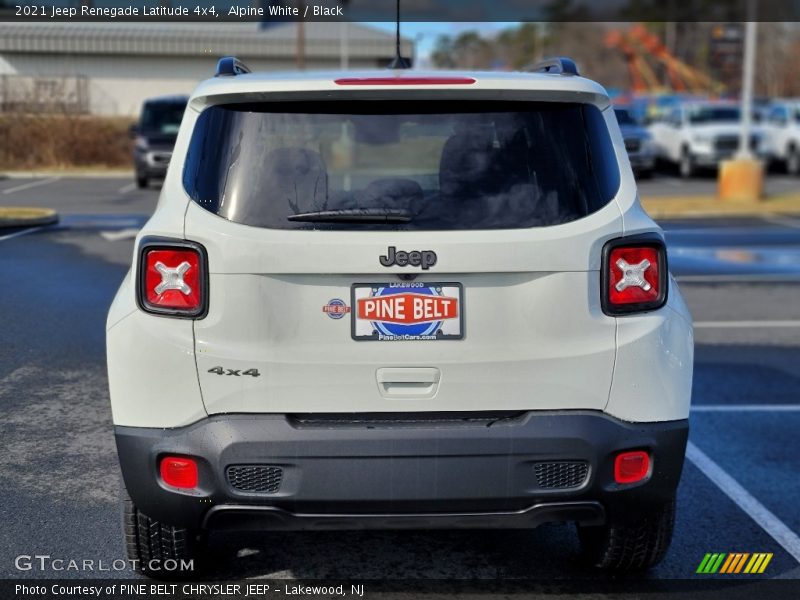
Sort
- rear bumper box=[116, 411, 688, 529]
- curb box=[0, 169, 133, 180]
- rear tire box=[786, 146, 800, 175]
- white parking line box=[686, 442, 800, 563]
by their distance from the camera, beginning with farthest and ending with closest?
rear tire box=[786, 146, 800, 175] < curb box=[0, 169, 133, 180] < white parking line box=[686, 442, 800, 563] < rear bumper box=[116, 411, 688, 529]

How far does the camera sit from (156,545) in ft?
13.3

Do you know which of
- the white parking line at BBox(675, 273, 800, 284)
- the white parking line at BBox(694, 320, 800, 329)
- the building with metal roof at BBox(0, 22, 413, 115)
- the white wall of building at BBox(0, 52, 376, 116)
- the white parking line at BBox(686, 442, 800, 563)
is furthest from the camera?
the white wall of building at BBox(0, 52, 376, 116)

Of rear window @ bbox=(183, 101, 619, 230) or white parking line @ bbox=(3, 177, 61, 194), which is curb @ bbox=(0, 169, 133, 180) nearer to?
white parking line @ bbox=(3, 177, 61, 194)

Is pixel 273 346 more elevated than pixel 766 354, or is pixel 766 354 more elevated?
pixel 273 346

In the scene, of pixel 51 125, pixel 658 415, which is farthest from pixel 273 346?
pixel 51 125

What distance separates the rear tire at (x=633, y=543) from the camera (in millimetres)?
4102

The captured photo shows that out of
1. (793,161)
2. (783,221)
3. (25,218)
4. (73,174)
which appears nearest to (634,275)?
(25,218)

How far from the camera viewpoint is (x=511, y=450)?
11.6 ft

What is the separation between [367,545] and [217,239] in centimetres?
166

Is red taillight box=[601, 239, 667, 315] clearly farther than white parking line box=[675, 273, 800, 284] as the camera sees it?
No

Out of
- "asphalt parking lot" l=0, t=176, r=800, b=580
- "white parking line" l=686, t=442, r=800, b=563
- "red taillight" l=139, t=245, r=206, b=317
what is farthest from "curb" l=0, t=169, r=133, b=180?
"red taillight" l=139, t=245, r=206, b=317

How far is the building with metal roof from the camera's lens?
40.5 m

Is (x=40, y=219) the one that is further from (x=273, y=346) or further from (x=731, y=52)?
(x=731, y=52)

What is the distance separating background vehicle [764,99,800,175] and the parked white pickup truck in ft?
2.10
